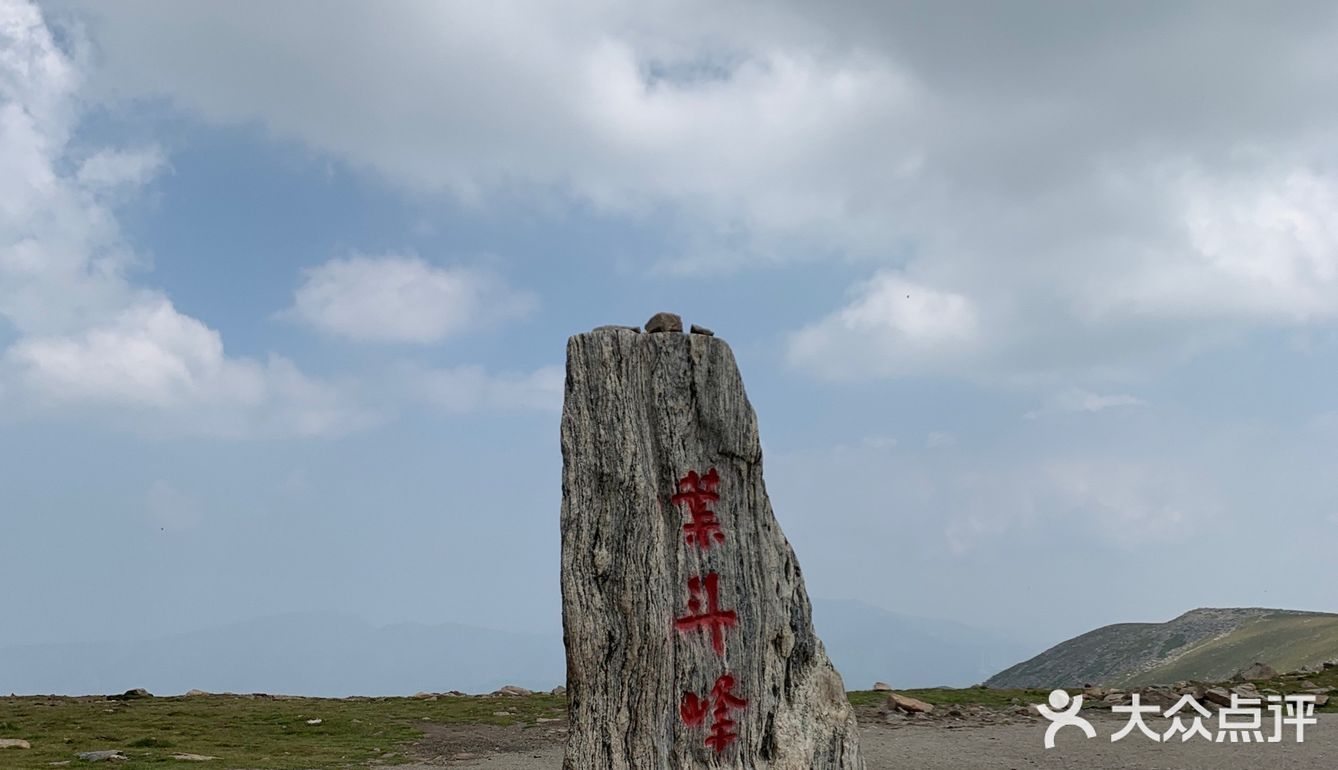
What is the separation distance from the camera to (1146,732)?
19281 millimetres

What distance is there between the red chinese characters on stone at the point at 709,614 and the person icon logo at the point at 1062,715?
385 inches

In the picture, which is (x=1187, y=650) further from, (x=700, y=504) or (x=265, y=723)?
(x=700, y=504)

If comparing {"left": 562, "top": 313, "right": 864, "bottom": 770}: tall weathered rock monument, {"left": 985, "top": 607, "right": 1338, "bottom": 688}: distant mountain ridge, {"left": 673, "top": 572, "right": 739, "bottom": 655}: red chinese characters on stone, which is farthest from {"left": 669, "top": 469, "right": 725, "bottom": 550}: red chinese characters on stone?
{"left": 985, "top": 607, "right": 1338, "bottom": 688}: distant mountain ridge

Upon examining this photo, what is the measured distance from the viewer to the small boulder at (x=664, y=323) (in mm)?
11242

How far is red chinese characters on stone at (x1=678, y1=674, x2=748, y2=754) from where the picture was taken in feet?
34.0

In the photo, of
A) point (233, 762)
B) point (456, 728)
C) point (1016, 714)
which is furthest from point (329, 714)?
point (1016, 714)

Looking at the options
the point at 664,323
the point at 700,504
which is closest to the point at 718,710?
the point at 700,504

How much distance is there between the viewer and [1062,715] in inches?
823

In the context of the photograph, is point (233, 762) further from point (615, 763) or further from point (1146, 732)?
point (1146, 732)

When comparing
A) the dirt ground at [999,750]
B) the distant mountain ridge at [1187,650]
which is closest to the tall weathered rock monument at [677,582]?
the dirt ground at [999,750]

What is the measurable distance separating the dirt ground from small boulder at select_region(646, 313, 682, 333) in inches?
361

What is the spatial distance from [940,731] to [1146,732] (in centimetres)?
384

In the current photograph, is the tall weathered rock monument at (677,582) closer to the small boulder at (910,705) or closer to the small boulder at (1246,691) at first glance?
the small boulder at (910,705)
